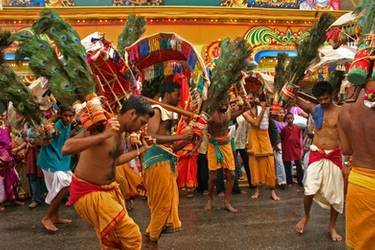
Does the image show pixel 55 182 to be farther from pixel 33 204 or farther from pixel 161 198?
pixel 161 198

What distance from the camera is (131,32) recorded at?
7066mm

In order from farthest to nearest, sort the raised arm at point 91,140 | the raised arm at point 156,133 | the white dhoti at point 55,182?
the white dhoti at point 55,182, the raised arm at point 156,133, the raised arm at point 91,140

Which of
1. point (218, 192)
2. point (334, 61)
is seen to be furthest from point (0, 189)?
point (334, 61)

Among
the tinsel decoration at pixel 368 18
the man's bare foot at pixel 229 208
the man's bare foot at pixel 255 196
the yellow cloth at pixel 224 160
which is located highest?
A: the tinsel decoration at pixel 368 18

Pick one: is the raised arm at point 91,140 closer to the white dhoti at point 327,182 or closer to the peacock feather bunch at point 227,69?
the peacock feather bunch at point 227,69

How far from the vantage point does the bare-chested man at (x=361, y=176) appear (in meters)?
3.45

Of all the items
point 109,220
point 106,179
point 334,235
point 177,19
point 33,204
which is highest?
point 177,19

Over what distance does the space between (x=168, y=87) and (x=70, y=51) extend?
139cm

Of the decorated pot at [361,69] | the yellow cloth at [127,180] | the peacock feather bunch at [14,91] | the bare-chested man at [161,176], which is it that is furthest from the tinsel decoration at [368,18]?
the yellow cloth at [127,180]

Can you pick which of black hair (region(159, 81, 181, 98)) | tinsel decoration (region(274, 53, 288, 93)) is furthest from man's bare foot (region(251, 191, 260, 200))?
black hair (region(159, 81, 181, 98))

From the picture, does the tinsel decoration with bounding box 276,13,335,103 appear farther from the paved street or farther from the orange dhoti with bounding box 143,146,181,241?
the paved street

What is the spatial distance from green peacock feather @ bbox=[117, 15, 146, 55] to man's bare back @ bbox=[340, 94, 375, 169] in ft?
12.1

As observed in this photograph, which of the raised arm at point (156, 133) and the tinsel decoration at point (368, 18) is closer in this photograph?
the tinsel decoration at point (368, 18)

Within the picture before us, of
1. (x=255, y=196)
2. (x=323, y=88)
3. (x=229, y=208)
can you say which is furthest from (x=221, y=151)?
(x=323, y=88)
